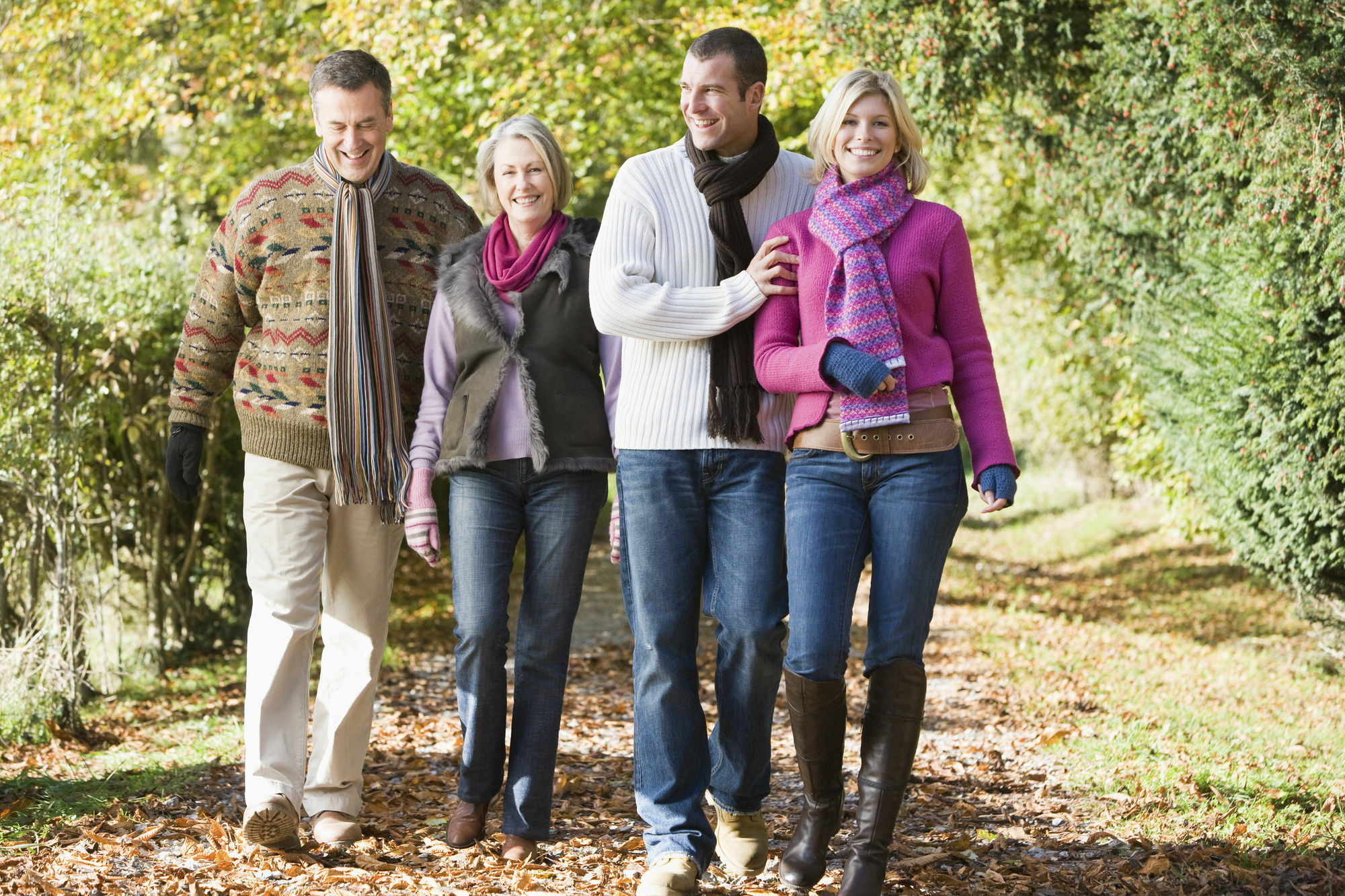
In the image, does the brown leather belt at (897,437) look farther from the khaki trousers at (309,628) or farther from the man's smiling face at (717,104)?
the khaki trousers at (309,628)

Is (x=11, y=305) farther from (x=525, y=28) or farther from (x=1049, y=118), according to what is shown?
(x=1049, y=118)

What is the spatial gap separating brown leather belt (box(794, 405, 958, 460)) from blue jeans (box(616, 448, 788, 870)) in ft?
0.77

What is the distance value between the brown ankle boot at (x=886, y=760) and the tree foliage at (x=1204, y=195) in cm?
348

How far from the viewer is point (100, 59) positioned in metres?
9.80

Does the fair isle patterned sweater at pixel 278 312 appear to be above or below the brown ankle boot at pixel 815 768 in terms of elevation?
above

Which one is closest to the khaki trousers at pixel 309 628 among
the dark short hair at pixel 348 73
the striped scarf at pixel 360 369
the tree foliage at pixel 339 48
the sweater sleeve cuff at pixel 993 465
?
the striped scarf at pixel 360 369

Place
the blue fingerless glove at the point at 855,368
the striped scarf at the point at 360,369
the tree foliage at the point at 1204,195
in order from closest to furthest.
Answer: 1. the blue fingerless glove at the point at 855,368
2. the striped scarf at the point at 360,369
3. the tree foliage at the point at 1204,195

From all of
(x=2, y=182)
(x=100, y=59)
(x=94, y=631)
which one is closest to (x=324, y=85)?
(x=2, y=182)

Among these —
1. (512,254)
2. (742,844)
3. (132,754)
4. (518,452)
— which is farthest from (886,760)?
(132,754)

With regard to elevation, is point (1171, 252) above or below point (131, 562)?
above

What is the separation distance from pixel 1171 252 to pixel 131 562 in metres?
6.54

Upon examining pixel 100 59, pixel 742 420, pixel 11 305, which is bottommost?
pixel 742 420

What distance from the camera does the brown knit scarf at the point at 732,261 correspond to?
3.19m

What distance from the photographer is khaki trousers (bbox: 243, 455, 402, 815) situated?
3.57 m
